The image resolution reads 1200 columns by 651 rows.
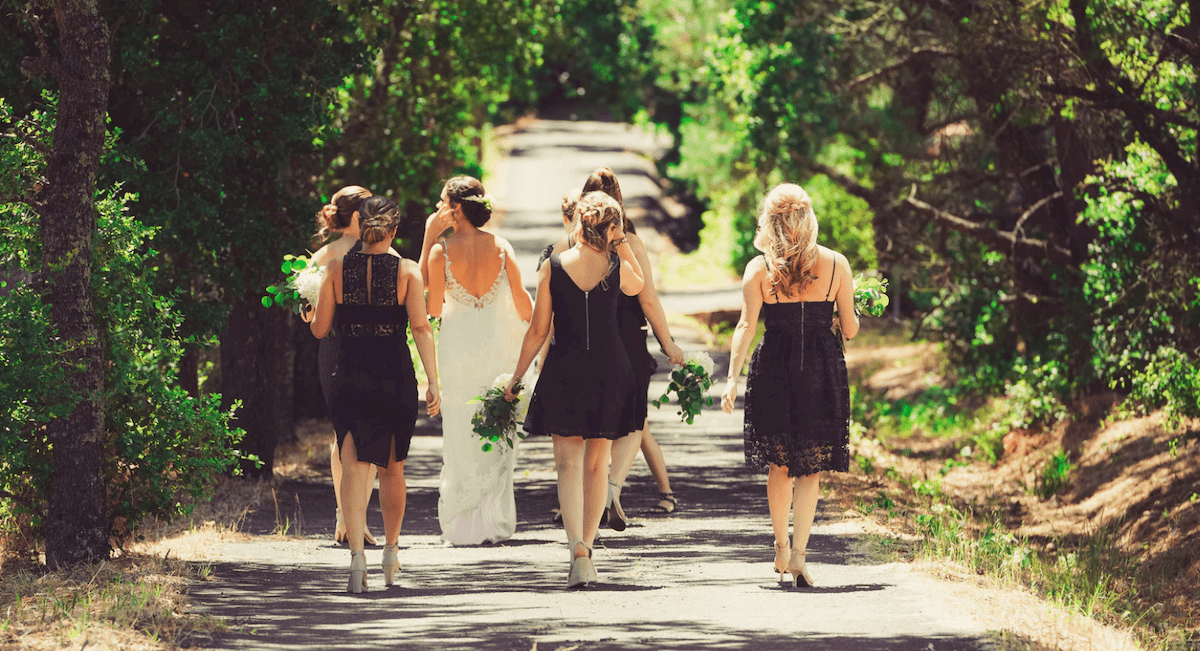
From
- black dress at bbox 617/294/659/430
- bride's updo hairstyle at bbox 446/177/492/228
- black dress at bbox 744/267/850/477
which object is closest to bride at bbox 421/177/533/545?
bride's updo hairstyle at bbox 446/177/492/228

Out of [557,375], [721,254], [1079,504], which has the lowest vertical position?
[1079,504]

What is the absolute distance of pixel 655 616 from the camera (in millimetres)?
6672

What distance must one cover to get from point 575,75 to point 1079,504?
2764 cm

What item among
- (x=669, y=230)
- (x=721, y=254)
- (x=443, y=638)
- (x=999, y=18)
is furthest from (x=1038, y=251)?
(x=669, y=230)

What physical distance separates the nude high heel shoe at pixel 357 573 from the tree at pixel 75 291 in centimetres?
158

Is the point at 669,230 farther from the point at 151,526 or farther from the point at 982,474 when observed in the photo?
the point at 151,526

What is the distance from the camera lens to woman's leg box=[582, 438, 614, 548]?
7.42m

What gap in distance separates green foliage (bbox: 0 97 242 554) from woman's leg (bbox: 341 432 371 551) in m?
1.09

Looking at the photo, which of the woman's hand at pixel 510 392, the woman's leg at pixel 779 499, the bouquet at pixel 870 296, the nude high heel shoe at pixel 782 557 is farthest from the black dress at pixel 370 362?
the bouquet at pixel 870 296

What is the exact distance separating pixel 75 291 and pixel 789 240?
3959 millimetres

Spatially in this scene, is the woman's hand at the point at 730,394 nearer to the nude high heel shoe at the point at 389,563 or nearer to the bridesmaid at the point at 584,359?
the bridesmaid at the point at 584,359

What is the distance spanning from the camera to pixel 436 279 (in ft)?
28.0

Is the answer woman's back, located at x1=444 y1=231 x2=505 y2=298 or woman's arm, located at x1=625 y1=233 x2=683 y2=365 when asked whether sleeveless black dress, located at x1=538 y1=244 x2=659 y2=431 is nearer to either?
woman's back, located at x1=444 y1=231 x2=505 y2=298

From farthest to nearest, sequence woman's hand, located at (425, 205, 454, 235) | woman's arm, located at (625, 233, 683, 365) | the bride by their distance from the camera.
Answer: the bride → woman's hand, located at (425, 205, 454, 235) → woman's arm, located at (625, 233, 683, 365)
